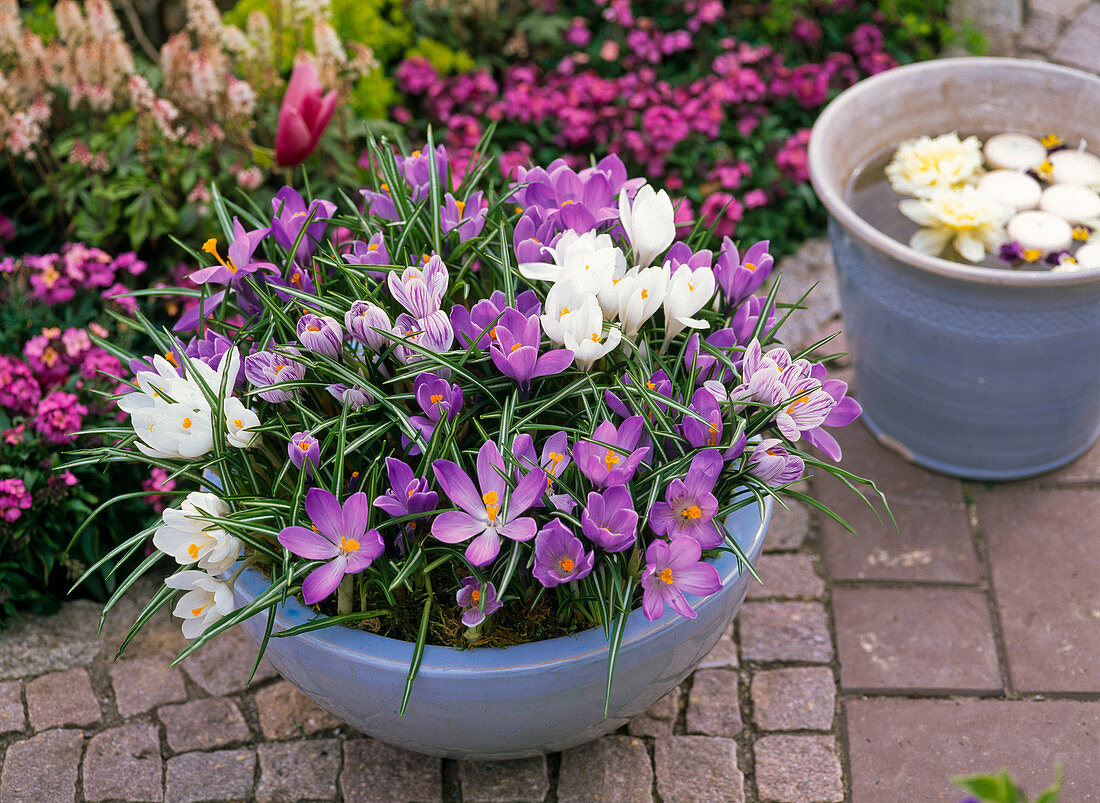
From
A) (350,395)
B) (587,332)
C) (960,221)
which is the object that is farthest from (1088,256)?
(350,395)

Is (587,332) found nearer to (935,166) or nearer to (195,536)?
(195,536)

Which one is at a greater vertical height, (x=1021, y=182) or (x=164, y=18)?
(x=164, y=18)

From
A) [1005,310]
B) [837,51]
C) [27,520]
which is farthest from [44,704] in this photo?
[837,51]

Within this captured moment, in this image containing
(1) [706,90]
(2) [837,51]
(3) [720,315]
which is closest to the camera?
(3) [720,315]

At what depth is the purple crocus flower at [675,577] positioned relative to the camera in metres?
1.33

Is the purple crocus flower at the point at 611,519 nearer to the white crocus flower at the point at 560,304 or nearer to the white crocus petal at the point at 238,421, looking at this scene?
the white crocus flower at the point at 560,304

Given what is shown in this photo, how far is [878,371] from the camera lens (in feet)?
7.89

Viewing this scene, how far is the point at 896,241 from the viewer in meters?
2.28

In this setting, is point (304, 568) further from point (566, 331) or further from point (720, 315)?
point (720, 315)

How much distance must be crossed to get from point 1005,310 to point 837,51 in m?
1.78

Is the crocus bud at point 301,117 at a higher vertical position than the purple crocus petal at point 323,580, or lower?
higher

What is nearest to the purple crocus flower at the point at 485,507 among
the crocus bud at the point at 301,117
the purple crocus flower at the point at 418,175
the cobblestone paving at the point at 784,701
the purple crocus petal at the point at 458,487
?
the purple crocus petal at the point at 458,487

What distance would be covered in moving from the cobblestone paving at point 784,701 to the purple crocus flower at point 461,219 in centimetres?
101

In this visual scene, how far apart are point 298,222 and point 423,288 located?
359 mm
